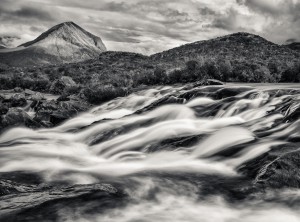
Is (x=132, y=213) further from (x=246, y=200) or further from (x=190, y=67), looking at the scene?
(x=190, y=67)

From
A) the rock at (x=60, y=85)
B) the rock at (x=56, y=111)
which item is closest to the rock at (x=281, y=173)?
the rock at (x=56, y=111)

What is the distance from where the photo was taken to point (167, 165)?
6898mm

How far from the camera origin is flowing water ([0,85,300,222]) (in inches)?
188

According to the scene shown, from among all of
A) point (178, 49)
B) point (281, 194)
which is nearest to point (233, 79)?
point (281, 194)

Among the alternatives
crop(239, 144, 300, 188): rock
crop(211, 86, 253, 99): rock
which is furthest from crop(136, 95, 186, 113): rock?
crop(239, 144, 300, 188): rock

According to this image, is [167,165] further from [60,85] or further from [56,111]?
[60,85]

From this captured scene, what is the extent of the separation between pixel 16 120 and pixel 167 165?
599cm

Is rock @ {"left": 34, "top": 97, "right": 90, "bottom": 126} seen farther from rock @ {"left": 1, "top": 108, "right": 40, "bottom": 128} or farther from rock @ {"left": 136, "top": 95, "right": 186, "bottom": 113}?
rock @ {"left": 136, "top": 95, "right": 186, "bottom": 113}

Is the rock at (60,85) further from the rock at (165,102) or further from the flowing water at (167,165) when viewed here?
the rock at (165,102)

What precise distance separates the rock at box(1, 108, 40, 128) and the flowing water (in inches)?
12.8

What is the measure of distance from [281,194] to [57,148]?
549 cm

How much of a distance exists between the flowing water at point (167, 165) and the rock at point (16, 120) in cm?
32

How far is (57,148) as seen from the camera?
9.16 metres

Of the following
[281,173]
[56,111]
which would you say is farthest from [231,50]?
[281,173]
